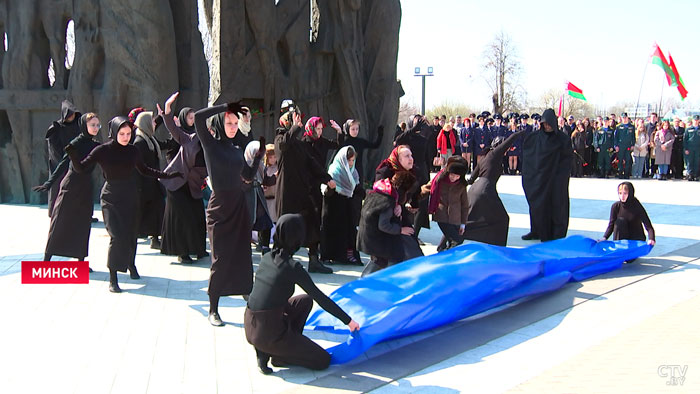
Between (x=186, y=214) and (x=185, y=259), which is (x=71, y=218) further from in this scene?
(x=185, y=259)

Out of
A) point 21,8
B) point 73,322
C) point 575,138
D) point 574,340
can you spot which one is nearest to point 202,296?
point 73,322

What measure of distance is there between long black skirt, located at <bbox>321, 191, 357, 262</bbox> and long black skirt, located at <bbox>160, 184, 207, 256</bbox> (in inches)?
57.2

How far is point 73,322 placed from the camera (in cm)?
603

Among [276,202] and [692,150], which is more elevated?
[692,150]

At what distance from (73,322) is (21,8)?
9993 millimetres

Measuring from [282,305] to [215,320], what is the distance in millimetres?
1456

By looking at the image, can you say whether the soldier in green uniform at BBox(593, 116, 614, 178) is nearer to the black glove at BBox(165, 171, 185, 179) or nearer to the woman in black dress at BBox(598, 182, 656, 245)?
the woman in black dress at BBox(598, 182, 656, 245)

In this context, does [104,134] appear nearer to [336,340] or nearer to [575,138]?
[336,340]

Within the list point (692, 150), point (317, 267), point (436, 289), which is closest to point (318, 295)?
point (436, 289)

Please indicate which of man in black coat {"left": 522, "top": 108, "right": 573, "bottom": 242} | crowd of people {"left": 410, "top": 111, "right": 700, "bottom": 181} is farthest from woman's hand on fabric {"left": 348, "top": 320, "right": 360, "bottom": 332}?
crowd of people {"left": 410, "top": 111, "right": 700, "bottom": 181}

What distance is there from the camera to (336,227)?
8.59 meters

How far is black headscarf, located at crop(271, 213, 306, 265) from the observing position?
4.67 metres

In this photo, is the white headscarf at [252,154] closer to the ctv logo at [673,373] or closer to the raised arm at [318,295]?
the raised arm at [318,295]

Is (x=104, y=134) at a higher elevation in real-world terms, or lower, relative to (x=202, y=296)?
higher
